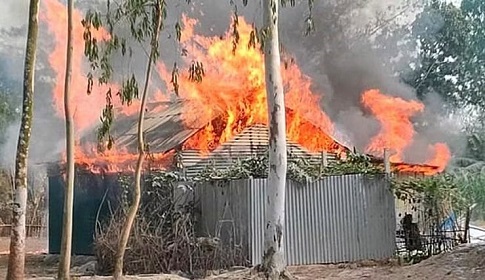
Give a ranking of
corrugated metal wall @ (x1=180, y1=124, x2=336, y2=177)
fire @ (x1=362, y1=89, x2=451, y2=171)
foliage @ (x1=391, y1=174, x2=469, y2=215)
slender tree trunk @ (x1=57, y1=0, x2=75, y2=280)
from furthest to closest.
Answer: fire @ (x1=362, y1=89, x2=451, y2=171) < corrugated metal wall @ (x1=180, y1=124, x2=336, y2=177) < foliage @ (x1=391, y1=174, x2=469, y2=215) < slender tree trunk @ (x1=57, y1=0, x2=75, y2=280)

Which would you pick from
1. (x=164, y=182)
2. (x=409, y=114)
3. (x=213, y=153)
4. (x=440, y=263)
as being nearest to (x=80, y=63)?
(x=213, y=153)

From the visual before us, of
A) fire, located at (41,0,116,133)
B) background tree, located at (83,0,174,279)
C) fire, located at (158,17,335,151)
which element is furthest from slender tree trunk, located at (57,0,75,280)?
fire, located at (41,0,116,133)

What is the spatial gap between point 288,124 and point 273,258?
19.6 ft

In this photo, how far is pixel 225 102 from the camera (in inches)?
579

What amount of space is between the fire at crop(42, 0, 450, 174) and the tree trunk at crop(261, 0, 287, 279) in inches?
179

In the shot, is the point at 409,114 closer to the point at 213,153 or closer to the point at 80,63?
the point at 213,153

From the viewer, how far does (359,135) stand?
1723 centimetres

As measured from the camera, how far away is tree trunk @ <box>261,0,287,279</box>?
8742 mm

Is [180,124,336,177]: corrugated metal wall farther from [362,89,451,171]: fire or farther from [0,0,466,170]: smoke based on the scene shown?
[362,89,451,171]: fire

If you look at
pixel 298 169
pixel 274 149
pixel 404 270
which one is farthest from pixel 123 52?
pixel 404 270

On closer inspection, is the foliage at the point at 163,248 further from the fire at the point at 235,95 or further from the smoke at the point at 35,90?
the smoke at the point at 35,90

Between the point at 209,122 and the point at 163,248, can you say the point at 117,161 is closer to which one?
the point at 209,122

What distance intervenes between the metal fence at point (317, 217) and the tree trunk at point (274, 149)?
1.38m

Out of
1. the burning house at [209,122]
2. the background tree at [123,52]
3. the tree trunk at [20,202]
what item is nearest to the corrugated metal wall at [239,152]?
the burning house at [209,122]
